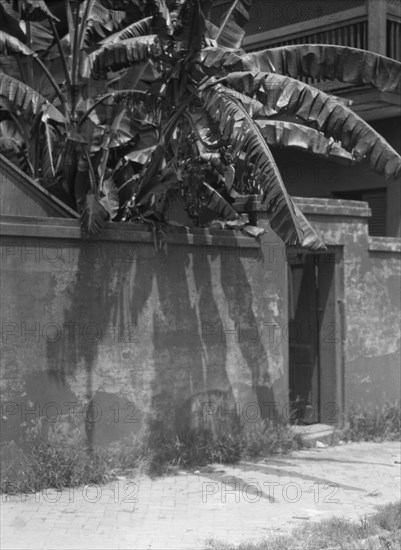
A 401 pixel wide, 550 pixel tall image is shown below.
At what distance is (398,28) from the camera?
1287 centimetres

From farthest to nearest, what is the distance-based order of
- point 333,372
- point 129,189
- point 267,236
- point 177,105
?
point 333,372 < point 267,236 < point 129,189 < point 177,105

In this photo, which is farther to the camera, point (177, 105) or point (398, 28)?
point (398, 28)

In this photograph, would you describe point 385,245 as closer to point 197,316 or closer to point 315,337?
point 315,337

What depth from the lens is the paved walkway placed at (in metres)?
6.53

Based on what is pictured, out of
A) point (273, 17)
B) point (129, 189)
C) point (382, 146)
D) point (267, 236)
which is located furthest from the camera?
point (273, 17)

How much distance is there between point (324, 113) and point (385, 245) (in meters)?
3.85

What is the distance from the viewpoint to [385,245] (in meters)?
11.3

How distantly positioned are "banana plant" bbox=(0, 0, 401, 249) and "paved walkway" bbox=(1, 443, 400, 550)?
2.49 m

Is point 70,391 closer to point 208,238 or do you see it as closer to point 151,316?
point 151,316

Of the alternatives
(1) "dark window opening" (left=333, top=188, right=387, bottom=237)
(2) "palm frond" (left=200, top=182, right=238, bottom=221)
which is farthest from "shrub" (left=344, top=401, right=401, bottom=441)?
(1) "dark window opening" (left=333, top=188, right=387, bottom=237)

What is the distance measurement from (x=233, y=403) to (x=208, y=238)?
1971mm

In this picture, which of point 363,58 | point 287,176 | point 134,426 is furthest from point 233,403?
point 287,176

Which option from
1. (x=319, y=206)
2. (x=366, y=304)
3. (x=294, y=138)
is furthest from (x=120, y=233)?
(x=366, y=304)

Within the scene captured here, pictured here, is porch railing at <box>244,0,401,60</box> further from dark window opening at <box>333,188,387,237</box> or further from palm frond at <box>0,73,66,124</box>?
palm frond at <box>0,73,66,124</box>
